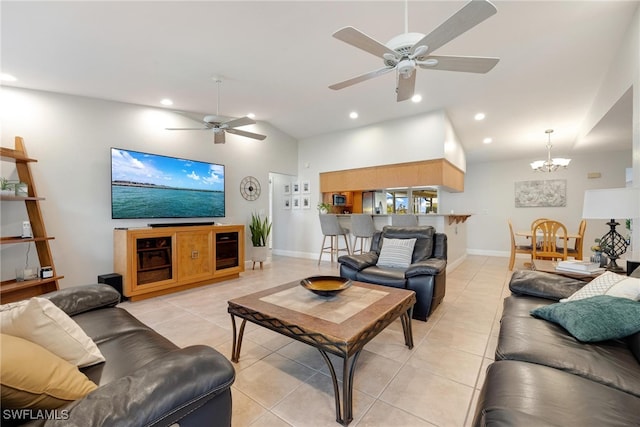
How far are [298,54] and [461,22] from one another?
2.07 meters

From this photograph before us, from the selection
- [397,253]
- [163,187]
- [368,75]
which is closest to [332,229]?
[397,253]

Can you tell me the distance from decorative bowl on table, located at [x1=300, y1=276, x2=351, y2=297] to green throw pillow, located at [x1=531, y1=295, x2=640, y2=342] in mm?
1312

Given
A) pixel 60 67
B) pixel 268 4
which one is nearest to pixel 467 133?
pixel 268 4

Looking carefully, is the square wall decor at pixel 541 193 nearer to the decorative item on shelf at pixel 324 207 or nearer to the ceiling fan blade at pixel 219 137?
the decorative item on shelf at pixel 324 207

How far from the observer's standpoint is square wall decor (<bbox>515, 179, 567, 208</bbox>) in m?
6.35

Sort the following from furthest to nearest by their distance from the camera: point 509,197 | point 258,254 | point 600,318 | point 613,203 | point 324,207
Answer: point 509,197 < point 324,207 < point 258,254 < point 613,203 < point 600,318

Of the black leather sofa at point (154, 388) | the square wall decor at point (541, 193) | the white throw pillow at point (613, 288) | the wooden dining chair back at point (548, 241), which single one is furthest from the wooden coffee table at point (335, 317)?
the square wall decor at point (541, 193)

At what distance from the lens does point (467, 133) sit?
550cm

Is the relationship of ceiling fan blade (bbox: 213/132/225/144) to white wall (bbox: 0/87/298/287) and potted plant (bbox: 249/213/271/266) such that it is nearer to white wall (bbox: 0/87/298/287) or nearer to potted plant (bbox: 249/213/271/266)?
white wall (bbox: 0/87/298/287)

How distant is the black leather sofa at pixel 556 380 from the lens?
35.3 inches

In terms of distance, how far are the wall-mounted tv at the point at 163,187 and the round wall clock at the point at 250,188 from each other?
538 mm

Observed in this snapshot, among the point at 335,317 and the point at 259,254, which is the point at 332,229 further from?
the point at 335,317

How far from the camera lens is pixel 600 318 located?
1427 millimetres

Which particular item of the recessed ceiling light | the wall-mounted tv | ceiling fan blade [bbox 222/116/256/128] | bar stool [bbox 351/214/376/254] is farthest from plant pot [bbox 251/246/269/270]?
the recessed ceiling light
